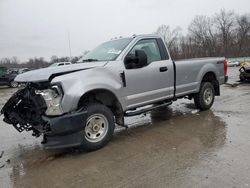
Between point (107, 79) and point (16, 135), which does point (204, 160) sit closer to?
point (107, 79)

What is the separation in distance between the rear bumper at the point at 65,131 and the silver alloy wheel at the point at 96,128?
26cm

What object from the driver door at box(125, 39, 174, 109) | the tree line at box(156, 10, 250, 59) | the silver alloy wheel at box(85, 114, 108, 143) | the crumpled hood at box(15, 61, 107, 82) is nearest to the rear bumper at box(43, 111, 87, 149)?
the silver alloy wheel at box(85, 114, 108, 143)

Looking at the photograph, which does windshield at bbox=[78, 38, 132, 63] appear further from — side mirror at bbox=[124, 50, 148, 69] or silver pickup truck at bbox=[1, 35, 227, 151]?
side mirror at bbox=[124, 50, 148, 69]

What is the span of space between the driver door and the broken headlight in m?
1.53

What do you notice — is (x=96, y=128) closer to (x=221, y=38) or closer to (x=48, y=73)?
(x=48, y=73)

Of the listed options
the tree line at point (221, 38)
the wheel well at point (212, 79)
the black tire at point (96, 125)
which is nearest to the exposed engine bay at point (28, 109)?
the black tire at point (96, 125)

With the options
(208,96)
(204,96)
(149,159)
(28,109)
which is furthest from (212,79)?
(28,109)

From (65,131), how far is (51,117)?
1.15 ft

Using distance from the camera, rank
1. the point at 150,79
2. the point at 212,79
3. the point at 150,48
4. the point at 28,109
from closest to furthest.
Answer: the point at 28,109, the point at 150,79, the point at 150,48, the point at 212,79

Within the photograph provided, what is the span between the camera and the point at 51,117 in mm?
4879

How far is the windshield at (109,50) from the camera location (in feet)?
20.1

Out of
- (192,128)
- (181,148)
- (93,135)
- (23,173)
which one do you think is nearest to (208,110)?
(192,128)

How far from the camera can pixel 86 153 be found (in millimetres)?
5191

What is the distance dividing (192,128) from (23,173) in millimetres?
3606
